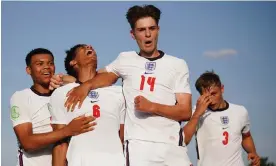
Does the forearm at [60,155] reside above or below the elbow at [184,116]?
below

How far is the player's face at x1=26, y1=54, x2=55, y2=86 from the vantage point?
8688 millimetres

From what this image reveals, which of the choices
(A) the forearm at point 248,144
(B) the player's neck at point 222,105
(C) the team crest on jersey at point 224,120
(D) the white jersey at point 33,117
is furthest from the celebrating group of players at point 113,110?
(A) the forearm at point 248,144

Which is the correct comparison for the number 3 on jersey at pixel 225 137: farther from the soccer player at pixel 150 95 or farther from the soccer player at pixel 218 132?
the soccer player at pixel 150 95

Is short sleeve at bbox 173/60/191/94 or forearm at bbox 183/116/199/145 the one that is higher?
short sleeve at bbox 173/60/191/94

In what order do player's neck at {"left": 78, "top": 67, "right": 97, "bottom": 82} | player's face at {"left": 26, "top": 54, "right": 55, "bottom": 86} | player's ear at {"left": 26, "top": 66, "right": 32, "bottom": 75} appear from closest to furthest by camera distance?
player's neck at {"left": 78, "top": 67, "right": 97, "bottom": 82}
player's face at {"left": 26, "top": 54, "right": 55, "bottom": 86}
player's ear at {"left": 26, "top": 66, "right": 32, "bottom": 75}

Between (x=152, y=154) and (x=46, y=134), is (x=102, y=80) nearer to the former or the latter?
(x=46, y=134)

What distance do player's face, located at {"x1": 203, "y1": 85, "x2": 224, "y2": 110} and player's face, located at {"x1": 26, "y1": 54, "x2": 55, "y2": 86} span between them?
359 cm

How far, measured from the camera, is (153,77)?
7.87 m

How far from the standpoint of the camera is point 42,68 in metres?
8.73

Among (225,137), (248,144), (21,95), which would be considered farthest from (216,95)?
(21,95)

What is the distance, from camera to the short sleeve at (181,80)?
7.94m

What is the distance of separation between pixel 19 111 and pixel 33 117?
0.74ft

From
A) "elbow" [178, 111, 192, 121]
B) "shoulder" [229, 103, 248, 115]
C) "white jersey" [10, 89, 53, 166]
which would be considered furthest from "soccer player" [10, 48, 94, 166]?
"shoulder" [229, 103, 248, 115]

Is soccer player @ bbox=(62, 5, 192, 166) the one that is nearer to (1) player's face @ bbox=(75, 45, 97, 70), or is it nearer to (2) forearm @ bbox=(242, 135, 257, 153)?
(1) player's face @ bbox=(75, 45, 97, 70)
